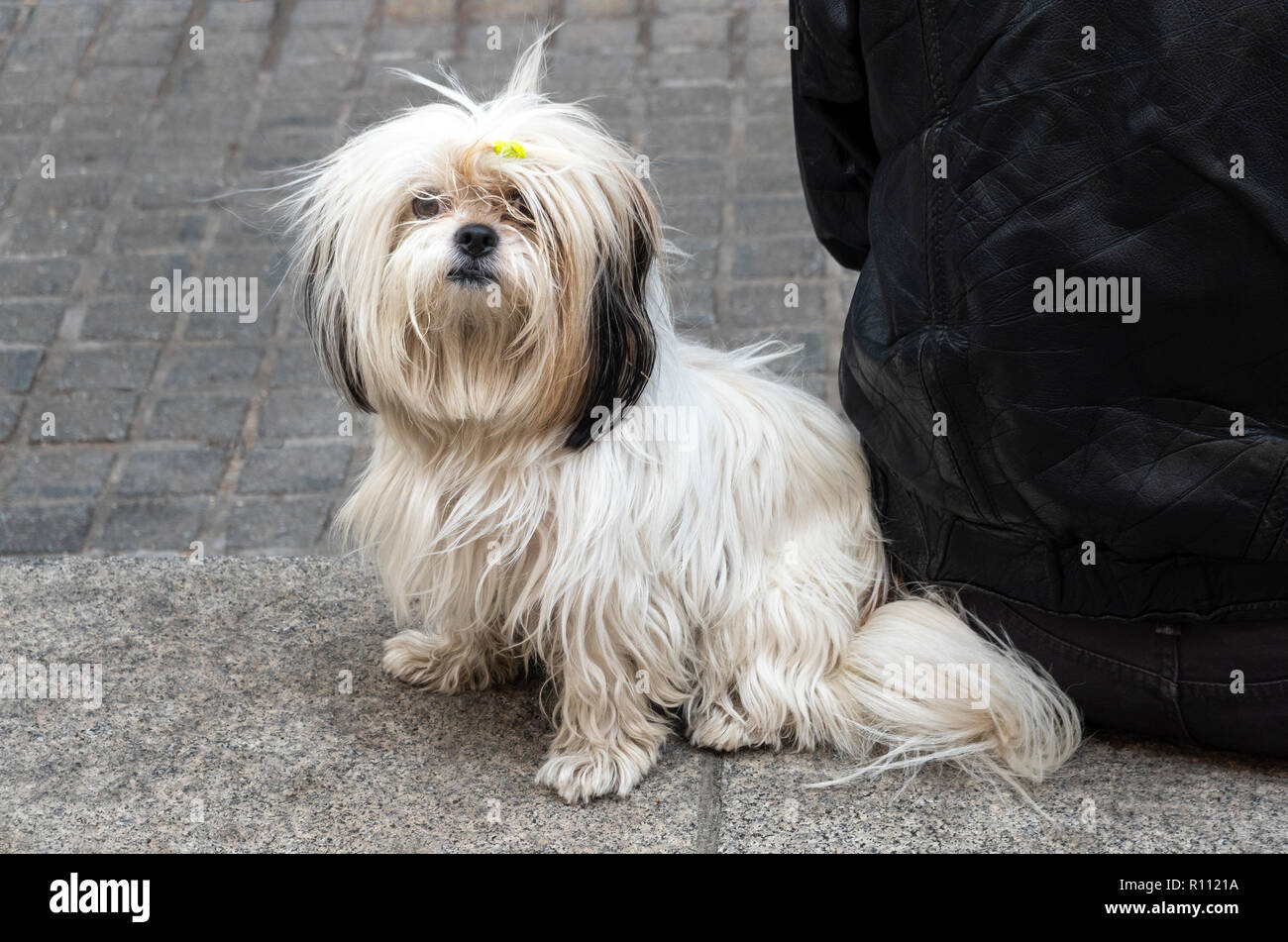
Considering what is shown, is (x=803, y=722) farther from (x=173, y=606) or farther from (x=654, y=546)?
(x=173, y=606)

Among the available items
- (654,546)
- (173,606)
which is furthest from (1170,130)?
(173,606)

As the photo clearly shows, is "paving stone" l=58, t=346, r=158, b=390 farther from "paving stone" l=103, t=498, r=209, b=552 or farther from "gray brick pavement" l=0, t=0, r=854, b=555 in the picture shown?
"paving stone" l=103, t=498, r=209, b=552

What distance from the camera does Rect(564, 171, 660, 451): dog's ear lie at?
8.09 ft

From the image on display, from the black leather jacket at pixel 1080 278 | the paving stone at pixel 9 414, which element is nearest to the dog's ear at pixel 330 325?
the black leather jacket at pixel 1080 278

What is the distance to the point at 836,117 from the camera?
8.68ft

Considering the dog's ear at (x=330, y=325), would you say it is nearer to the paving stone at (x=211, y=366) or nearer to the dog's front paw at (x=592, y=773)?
the dog's front paw at (x=592, y=773)

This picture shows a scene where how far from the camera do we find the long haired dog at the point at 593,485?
243 centimetres

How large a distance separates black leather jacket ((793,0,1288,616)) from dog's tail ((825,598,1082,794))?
157 mm

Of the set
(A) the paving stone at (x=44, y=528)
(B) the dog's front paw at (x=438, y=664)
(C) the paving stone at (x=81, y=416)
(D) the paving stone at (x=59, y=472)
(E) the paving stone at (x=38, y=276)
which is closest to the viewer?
(B) the dog's front paw at (x=438, y=664)

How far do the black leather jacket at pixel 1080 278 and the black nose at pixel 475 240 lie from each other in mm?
692

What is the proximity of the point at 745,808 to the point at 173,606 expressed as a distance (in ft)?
4.99

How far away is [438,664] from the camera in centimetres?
304

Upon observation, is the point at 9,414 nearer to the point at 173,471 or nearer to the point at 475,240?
the point at 173,471

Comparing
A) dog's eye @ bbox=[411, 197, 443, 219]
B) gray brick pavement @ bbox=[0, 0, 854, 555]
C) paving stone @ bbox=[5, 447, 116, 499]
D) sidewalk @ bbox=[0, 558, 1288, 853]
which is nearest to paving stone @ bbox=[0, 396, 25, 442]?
gray brick pavement @ bbox=[0, 0, 854, 555]
